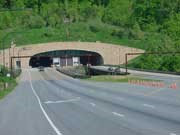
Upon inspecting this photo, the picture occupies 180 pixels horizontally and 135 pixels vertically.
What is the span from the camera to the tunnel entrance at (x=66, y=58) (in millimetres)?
179000

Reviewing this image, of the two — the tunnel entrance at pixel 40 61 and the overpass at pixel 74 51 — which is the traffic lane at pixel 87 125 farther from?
the tunnel entrance at pixel 40 61

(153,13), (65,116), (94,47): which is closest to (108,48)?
(94,47)

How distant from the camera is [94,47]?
17162 cm

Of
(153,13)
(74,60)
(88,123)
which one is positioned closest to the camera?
(88,123)

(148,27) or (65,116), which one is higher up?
(148,27)

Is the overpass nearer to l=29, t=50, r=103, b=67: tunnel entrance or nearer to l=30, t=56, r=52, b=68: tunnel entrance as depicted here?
l=29, t=50, r=103, b=67: tunnel entrance

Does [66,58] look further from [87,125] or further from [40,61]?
[87,125]

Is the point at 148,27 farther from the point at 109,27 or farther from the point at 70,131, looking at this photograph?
the point at 70,131

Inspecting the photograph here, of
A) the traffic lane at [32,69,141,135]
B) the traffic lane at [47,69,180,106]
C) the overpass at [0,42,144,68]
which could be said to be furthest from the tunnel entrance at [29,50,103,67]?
the traffic lane at [32,69,141,135]

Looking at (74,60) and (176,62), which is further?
(74,60)

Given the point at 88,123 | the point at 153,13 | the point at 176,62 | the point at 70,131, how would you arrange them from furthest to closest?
1. the point at 153,13
2. the point at 176,62
3. the point at 88,123
4. the point at 70,131

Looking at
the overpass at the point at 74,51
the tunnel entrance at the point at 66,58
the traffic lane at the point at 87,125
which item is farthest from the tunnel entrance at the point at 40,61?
the traffic lane at the point at 87,125

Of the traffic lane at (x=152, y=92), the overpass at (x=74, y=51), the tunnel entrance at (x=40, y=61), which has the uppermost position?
the overpass at (x=74, y=51)

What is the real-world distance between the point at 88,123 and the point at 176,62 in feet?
255
